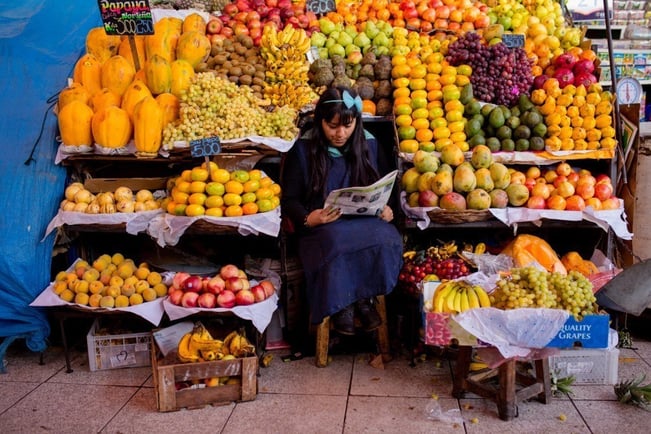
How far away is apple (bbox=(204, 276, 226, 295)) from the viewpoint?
315 centimetres

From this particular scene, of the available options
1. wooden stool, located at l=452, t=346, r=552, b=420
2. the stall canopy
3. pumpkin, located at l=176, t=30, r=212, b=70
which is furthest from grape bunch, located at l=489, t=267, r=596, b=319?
the stall canopy

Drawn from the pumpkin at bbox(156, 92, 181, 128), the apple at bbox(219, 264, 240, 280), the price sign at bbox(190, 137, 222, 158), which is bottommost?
the apple at bbox(219, 264, 240, 280)

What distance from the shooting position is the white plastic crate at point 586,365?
297cm

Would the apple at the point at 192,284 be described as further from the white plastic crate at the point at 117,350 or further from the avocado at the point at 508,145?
the avocado at the point at 508,145

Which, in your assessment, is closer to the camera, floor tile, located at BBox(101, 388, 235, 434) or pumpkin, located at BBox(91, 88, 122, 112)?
floor tile, located at BBox(101, 388, 235, 434)

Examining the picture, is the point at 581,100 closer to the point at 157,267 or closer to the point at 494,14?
the point at 494,14

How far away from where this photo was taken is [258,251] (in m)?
4.19

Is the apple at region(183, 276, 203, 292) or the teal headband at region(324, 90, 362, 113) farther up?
the teal headband at region(324, 90, 362, 113)

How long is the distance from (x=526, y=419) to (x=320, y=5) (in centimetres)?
345

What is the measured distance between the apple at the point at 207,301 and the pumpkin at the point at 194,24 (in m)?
2.15

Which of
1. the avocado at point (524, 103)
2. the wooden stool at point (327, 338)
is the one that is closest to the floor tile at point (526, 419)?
the wooden stool at point (327, 338)

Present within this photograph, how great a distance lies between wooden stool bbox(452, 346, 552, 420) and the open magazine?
90 cm

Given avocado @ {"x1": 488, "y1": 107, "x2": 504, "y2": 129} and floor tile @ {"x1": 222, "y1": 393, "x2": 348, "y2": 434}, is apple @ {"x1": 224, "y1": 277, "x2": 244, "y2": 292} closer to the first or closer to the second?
floor tile @ {"x1": 222, "y1": 393, "x2": 348, "y2": 434}

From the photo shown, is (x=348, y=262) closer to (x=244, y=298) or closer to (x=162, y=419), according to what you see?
(x=244, y=298)
